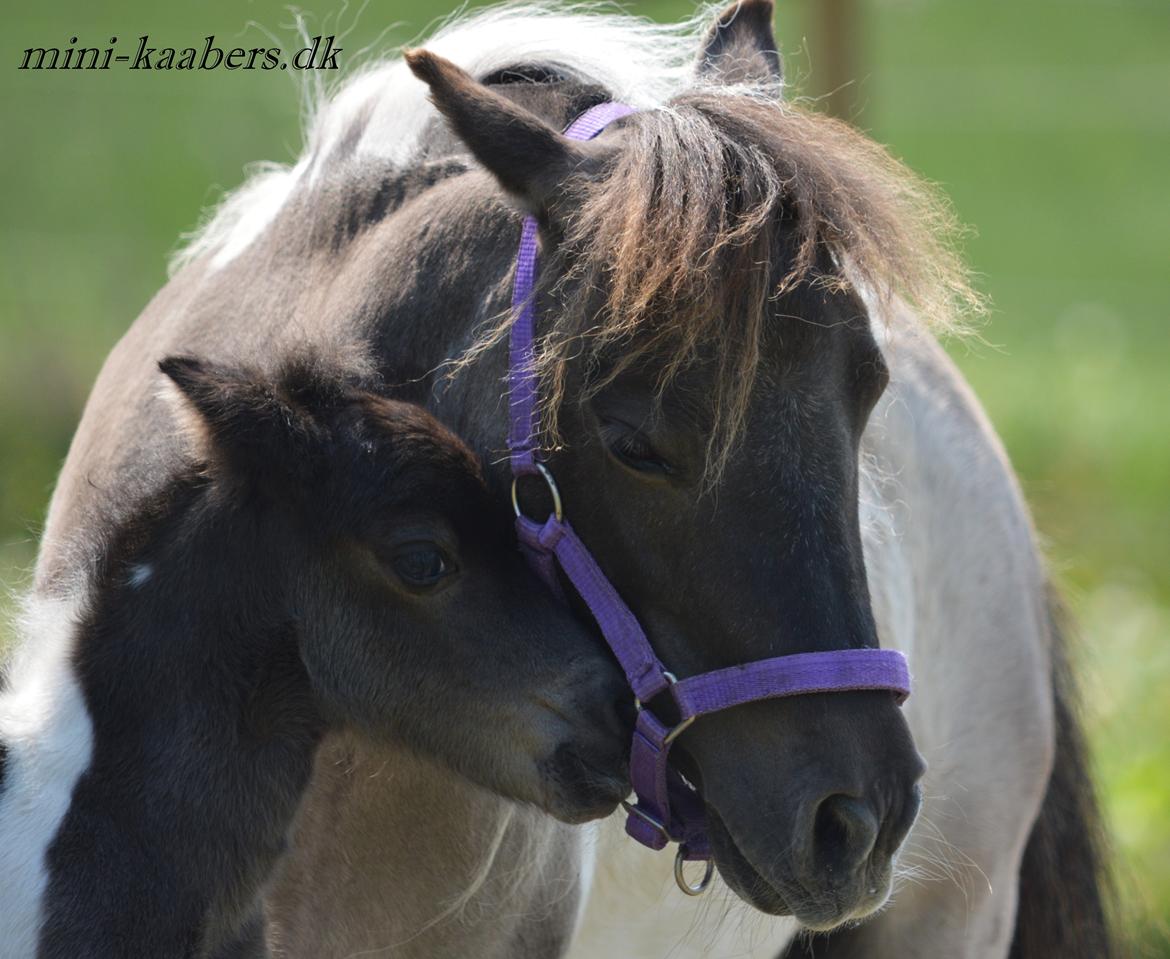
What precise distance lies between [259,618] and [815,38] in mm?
6267

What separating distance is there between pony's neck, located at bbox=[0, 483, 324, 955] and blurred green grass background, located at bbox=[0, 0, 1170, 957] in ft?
4.30

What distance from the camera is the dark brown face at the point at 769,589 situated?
212cm

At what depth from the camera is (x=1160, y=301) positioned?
1284 centimetres

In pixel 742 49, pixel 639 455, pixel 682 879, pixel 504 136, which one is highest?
pixel 504 136

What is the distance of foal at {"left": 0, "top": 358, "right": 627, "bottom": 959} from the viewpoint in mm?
2270

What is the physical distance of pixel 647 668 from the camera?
221cm

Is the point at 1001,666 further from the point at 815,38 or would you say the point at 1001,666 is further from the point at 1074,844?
the point at 815,38

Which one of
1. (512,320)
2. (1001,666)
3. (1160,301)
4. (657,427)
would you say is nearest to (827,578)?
(657,427)

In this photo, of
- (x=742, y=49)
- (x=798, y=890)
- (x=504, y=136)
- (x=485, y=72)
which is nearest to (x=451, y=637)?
(x=798, y=890)

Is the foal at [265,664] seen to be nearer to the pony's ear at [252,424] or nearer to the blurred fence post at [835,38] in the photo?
the pony's ear at [252,424]

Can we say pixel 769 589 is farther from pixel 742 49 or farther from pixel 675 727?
pixel 742 49

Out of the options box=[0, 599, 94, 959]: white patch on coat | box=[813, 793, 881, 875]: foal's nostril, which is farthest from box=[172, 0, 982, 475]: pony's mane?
box=[0, 599, 94, 959]: white patch on coat

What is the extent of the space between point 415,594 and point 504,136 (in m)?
0.69

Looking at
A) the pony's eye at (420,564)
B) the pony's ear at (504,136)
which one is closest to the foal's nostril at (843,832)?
the pony's eye at (420,564)
